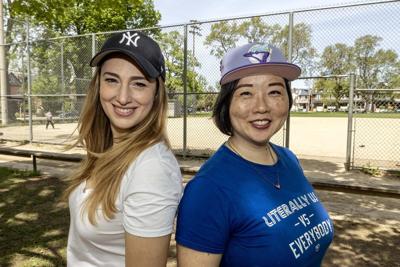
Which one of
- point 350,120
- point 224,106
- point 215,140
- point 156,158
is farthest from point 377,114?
point 156,158

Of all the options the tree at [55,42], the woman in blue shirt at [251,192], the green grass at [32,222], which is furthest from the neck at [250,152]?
the tree at [55,42]

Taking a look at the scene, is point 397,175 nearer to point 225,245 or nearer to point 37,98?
point 225,245

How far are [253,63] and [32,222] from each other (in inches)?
180

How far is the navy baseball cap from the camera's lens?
1533 mm

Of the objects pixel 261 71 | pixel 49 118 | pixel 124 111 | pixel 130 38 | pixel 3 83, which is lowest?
pixel 49 118

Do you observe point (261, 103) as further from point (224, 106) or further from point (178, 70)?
point (178, 70)

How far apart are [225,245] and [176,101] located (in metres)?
10.0

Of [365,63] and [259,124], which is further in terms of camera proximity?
[365,63]

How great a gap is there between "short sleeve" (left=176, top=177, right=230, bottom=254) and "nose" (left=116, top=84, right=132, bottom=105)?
48 cm

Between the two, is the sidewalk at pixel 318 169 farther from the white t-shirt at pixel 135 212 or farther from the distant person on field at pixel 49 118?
the distant person on field at pixel 49 118

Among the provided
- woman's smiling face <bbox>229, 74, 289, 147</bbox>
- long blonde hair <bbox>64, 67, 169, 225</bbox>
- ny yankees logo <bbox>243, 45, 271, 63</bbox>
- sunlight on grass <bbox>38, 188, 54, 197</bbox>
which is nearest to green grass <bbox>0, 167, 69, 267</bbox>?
sunlight on grass <bbox>38, 188, 54, 197</bbox>

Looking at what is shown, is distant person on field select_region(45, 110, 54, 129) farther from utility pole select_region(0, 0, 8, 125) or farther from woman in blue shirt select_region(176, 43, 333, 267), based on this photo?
woman in blue shirt select_region(176, 43, 333, 267)

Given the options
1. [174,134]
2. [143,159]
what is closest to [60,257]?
[143,159]

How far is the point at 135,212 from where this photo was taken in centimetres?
131
